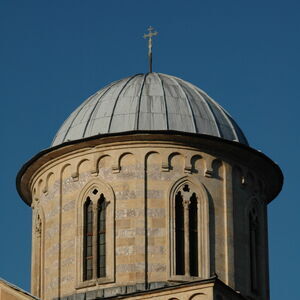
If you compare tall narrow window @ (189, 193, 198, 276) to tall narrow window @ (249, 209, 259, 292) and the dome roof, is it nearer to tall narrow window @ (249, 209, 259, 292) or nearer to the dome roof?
tall narrow window @ (249, 209, 259, 292)

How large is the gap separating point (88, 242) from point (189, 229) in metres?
3.19

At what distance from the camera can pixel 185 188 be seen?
164 ft

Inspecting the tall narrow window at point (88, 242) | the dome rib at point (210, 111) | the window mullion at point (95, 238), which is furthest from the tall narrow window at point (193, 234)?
the tall narrow window at point (88, 242)

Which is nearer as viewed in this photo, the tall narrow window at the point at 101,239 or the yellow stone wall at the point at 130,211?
the yellow stone wall at the point at 130,211

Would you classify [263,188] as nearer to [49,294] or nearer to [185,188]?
[185,188]

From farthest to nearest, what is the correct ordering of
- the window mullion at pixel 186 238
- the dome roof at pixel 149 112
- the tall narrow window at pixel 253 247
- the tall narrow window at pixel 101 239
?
the dome roof at pixel 149 112, the tall narrow window at pixel 253 247, the tall narrow window at pixel 101 239, the window mullion at pixel 186 238

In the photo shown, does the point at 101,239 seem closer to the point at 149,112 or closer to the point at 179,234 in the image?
the point at 179,234

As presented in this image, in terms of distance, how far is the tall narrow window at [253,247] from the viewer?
50406 mm

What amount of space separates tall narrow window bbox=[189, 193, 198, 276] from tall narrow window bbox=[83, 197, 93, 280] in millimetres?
3106

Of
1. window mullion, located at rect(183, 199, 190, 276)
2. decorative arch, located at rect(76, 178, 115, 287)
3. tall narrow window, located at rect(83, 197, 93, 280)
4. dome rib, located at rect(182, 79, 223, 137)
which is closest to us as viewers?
window mullion, located at rect(183, 199, 190, 276)

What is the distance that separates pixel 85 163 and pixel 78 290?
4.22m

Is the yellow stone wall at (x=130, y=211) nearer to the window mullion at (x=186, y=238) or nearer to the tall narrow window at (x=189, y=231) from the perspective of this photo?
the tall narrow window at (x=189, y=231)

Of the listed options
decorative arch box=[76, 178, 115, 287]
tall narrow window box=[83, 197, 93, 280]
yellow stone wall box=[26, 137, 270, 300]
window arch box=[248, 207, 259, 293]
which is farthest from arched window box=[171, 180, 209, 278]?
tall narrow window box=[83, 197, 93, 280]

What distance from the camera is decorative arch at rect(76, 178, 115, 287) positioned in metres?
48.9
